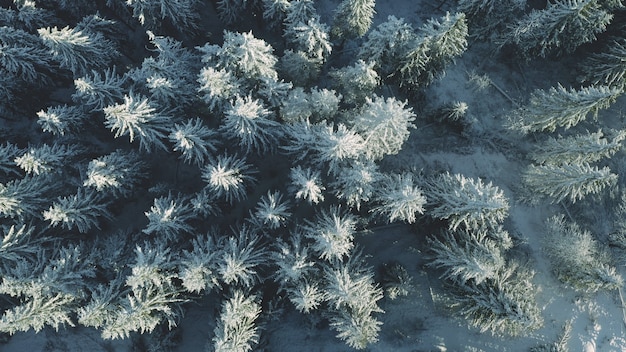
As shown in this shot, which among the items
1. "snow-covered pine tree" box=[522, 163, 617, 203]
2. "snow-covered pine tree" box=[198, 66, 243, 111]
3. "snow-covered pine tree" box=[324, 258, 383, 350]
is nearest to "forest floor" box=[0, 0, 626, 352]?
"snow-covered pine tree" box=[522, 163, 617, 203]

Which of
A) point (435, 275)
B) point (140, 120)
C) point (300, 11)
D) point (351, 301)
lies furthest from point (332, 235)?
point (300, 11)

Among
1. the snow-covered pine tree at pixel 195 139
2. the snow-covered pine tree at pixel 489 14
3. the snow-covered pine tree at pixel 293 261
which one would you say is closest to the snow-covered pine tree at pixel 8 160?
the snow-covered pine tree at pixel 195 139

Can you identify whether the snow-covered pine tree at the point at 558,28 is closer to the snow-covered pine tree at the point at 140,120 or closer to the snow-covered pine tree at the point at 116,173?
the snow-covered pine tree at the point at 140,120

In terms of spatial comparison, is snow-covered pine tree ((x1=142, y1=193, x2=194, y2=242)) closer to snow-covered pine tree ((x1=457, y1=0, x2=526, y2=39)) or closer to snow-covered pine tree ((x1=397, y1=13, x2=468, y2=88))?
snow-covered pine tree ((x1=397, y1=13, x2=468, y2=88))

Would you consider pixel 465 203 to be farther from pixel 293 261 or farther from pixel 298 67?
pixel 298 67

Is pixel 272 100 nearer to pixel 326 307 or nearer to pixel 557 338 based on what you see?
pixel 326 307

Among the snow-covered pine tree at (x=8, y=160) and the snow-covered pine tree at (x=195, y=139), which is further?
the snow-covered pine tree at (x=8, y=160)
